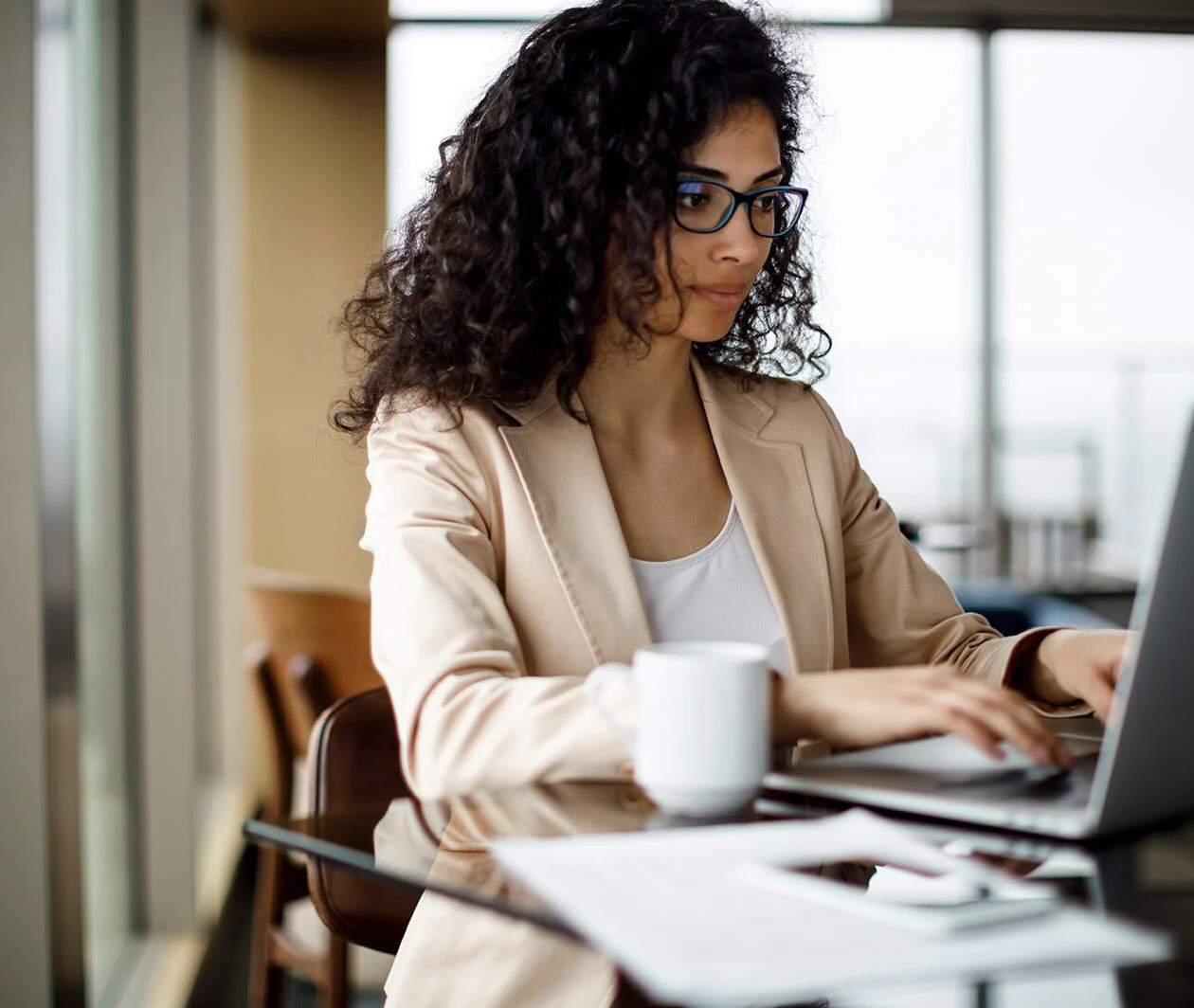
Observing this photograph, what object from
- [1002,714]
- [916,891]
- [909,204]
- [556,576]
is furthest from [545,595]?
[909,204]

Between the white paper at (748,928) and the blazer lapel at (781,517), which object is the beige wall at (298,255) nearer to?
the blazer lapel at (781,517)

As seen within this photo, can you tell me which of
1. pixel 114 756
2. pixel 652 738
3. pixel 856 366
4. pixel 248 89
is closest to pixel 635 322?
pixel 652 738

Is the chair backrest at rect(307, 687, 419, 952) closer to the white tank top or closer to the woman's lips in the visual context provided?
the white tank top

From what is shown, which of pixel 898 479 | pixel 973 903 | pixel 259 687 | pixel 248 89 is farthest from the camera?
pixel 898 479

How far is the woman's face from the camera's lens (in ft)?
4.49

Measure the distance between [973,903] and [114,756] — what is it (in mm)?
2437

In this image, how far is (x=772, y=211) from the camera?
5.18ft

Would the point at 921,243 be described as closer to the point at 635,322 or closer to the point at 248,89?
the point at 248,89

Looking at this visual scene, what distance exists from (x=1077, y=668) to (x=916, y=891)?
51 centimetres

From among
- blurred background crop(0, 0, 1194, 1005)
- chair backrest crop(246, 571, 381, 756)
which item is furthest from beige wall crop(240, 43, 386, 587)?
chair backrest crop(246, 571, 381, 756)

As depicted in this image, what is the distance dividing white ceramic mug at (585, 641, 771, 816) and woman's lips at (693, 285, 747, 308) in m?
0.62

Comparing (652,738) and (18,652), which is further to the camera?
(18,652)

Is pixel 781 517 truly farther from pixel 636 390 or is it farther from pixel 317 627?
pixel 317 627

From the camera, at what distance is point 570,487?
4.48 ft
